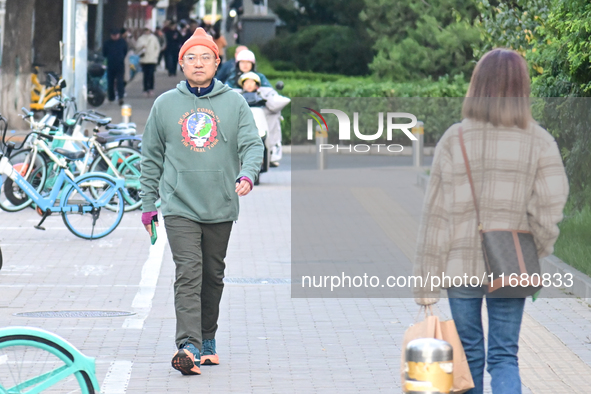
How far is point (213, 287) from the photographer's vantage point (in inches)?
243

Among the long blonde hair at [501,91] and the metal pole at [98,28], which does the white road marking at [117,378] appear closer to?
the long blonde hair at [501,91]

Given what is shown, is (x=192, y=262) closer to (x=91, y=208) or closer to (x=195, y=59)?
(x=195, y=59)

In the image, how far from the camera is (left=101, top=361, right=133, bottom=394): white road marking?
18.4 feet

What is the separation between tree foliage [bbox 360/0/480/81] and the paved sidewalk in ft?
49.6

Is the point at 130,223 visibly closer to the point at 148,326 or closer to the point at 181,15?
the point at 148,326

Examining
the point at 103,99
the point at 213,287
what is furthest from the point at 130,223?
the point at 103,99

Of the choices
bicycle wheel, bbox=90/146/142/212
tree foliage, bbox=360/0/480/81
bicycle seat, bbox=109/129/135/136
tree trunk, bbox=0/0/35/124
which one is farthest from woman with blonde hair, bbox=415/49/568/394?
tree foliage, bbox=360/0/480/81

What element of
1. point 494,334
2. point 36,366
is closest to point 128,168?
point 36,366

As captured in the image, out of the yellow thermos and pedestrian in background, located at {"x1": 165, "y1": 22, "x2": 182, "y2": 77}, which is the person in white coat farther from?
the yellow thermos

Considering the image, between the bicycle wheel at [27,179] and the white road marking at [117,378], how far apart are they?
270 inches

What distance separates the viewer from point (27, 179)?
12.8 metres

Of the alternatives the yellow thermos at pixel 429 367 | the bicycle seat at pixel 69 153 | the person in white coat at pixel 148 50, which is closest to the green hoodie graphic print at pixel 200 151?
the yellow thermos at pixel 429 367

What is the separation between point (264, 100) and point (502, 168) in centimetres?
1177

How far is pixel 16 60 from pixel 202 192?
1850 centimetres
